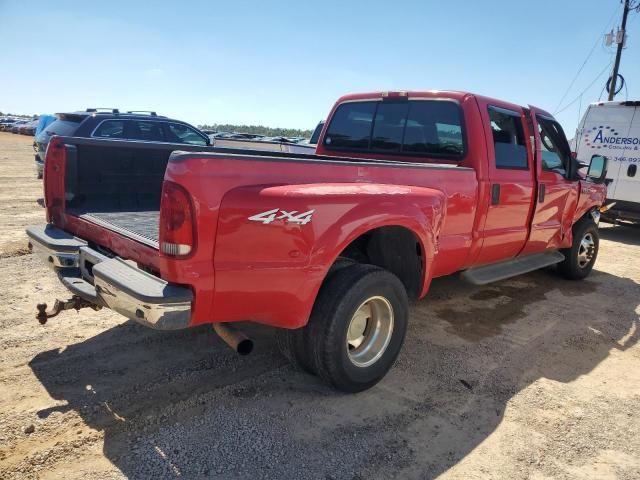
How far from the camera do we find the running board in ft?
14.9

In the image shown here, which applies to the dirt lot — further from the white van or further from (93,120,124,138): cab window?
the white van

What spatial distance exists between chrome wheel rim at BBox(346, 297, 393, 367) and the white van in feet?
28.2

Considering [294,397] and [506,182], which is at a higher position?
[506,182]

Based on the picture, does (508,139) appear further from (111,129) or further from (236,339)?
(111,129)

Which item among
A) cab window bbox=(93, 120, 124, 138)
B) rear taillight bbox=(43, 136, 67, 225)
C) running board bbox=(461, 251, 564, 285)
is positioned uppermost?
cab window bbox=(93, 120, 124, 138)

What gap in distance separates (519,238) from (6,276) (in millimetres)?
5276

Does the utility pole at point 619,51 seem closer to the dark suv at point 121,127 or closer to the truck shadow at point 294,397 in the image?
the dark suv at point 121,127

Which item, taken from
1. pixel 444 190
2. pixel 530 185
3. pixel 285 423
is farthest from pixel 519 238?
pixel 285 423

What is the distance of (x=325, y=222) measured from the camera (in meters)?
2.76

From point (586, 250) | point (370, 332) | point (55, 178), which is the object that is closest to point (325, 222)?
point (370, 332)

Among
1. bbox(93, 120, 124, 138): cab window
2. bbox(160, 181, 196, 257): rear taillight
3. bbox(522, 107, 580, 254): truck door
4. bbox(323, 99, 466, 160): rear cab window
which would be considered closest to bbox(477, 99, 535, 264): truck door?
bbox(522, 107, 580, 254): truck door

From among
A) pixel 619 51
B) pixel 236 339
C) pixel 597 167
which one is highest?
pixel 619 51

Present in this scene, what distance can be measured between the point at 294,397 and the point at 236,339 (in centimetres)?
74

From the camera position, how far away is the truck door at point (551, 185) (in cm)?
508
